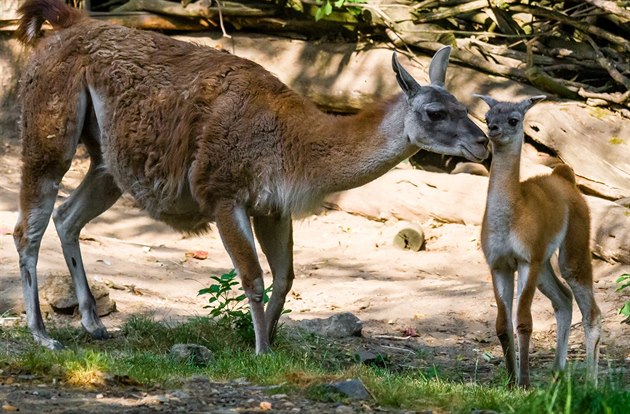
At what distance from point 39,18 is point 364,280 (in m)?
4.15

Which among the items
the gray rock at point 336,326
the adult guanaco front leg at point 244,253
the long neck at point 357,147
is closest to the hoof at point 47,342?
the adult guanaco front leg at point 244,253

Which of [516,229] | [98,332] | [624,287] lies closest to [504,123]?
[516,229]

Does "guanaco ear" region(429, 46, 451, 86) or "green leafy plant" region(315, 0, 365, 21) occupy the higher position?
"guanaco ear" region(429, 46, 451, 86)

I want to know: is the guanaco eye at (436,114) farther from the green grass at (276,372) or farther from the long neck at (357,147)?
the green grass at (276,372)

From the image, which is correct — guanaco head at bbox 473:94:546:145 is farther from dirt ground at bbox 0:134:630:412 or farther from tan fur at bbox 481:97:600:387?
dirt ground at bbox 0:134:630:412

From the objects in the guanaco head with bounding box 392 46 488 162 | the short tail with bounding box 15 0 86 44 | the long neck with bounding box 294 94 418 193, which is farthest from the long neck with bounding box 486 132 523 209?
the short tail with bounding box 15 0 86 44

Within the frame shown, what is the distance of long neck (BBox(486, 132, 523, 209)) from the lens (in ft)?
22.4

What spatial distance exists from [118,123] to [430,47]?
239 inches

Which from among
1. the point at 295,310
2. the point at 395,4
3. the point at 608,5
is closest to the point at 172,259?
the point at 295,310

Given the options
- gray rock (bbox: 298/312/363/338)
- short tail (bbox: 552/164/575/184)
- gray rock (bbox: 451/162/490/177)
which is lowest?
gray rock (bbox: 298/312/363/338)

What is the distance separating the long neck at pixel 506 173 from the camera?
682 cm

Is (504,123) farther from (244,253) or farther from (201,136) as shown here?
(201,136)

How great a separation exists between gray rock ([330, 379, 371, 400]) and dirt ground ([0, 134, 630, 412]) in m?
2.07

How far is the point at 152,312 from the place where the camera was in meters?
8.52
